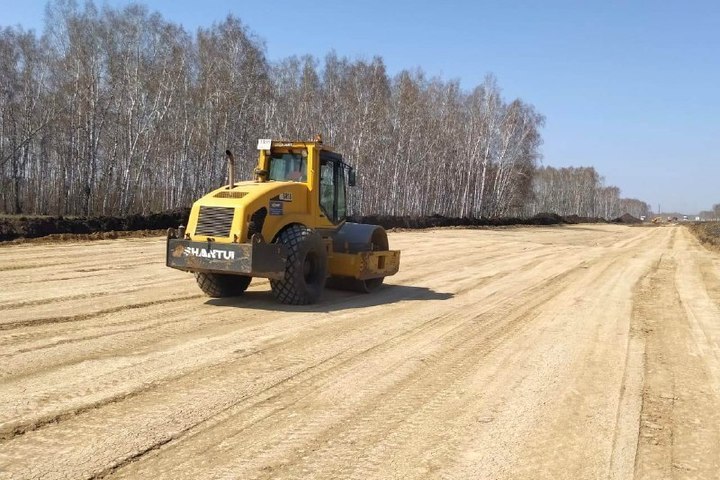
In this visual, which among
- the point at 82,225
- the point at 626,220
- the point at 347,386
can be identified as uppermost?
the point at 626,220

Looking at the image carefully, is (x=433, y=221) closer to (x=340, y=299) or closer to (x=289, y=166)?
(x=340, y=299)

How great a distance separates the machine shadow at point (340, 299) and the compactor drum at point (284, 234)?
0.18 metres

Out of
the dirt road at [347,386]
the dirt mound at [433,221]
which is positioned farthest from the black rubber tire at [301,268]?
the dirt mound at [433,221]

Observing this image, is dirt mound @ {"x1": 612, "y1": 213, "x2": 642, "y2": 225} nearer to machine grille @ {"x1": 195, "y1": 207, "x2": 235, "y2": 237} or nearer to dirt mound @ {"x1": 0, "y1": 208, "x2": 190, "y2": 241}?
dirt mound @ {"x1": 0, "y1": 208, "x2": 190, "y2": 241}

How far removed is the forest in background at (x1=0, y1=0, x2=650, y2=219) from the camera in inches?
1253

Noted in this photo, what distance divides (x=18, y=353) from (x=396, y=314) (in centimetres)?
475

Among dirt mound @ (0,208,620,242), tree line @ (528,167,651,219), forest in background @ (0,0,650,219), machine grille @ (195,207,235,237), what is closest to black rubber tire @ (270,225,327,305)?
machine grille @ (195,207,235,237)

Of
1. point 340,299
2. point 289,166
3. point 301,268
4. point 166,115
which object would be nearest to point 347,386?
point 301,268

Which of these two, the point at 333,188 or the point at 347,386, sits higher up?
the point at 333,188

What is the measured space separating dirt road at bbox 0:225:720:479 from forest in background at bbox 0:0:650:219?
2407 centimetres

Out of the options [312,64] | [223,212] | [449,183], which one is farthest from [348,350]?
[449,183]

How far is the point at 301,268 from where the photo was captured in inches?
334

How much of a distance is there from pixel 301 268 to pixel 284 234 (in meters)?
0.56

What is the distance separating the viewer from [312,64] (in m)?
44.2
